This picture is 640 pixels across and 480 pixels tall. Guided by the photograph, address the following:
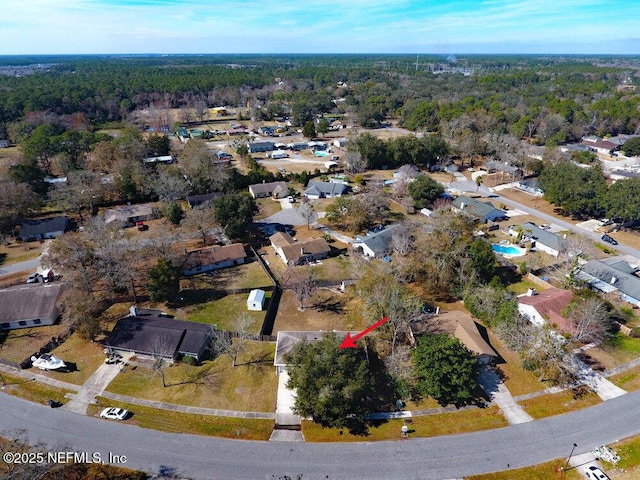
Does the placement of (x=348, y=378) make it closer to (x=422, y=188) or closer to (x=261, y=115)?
(x=422, y=188)

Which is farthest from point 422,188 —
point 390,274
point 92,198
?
point 92,198

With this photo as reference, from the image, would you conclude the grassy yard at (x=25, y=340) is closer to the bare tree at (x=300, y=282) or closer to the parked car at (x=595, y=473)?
the bare tree at (x=300, y=282)

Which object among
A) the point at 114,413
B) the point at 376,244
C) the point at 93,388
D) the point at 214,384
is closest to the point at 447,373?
the point at 214,384

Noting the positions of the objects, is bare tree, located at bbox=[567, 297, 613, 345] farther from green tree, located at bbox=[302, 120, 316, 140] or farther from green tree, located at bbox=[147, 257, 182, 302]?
green tree, located at bbox=[302, 120, 316, 140]

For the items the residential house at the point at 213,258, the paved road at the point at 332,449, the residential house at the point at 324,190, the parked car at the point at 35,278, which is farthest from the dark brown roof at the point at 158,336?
the residential house at the point at 324,190

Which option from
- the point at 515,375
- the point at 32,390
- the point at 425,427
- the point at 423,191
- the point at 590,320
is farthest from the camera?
the point at 423,191

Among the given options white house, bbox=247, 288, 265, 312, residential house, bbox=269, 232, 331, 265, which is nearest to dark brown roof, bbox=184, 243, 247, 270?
residential house, bbox=269, 232, 331, 265

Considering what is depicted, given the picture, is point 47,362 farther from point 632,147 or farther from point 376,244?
point 632,147
